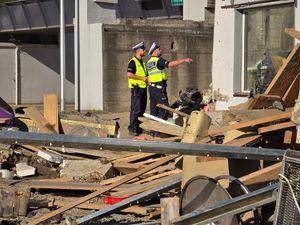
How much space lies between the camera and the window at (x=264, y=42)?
10.3 metres

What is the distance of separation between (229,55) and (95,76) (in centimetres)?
771

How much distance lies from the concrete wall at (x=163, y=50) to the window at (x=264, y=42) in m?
7.35

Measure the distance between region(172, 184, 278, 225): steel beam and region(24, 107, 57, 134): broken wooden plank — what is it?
6.41 metres

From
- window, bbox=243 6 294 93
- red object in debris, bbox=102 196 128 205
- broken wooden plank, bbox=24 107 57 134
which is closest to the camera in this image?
red object in debris, bbox=102 196 128 205

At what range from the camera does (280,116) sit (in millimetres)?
5891

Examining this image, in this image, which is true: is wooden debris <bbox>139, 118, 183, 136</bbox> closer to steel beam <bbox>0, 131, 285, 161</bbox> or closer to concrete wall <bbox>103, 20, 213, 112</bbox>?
steel beam <bbox>0, 131, 285, 161</bbox>

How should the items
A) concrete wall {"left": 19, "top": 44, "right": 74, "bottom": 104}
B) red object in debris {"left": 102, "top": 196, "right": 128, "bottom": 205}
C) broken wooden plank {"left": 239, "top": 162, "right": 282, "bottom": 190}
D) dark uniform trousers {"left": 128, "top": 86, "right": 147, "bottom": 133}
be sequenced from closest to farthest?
broken wooden plank {"left": 239, "top": 162, "right": 282, "bottom": 190}, red object in debris {"left": 102, "top": 196, "right": 128, "bottom": 205}, dark uniform trousers {"left": 128, "top": 86, "right": 147, "bottom": 133}, concrete wall {"left": 19, "top": 44, "right": 74, "bottom": 104}

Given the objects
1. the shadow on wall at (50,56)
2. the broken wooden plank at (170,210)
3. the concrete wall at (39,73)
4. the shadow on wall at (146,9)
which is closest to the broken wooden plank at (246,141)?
the broken wooden plank at (170,210)

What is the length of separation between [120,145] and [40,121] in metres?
6.62

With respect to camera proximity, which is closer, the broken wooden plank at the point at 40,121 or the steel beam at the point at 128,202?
the steel beam at the point at 128,202

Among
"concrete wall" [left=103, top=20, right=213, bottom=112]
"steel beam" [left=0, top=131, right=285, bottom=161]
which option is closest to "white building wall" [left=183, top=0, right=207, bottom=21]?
"concrete wall" [left=103, top=20, right=213, bottom=112]

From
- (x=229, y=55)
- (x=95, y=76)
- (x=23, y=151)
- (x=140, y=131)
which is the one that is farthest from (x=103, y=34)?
(x=23, y=151)

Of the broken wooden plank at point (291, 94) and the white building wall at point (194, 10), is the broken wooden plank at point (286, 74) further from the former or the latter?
the white building wall at point (194, 10)

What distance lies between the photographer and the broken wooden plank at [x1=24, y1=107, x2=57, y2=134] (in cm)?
1047
